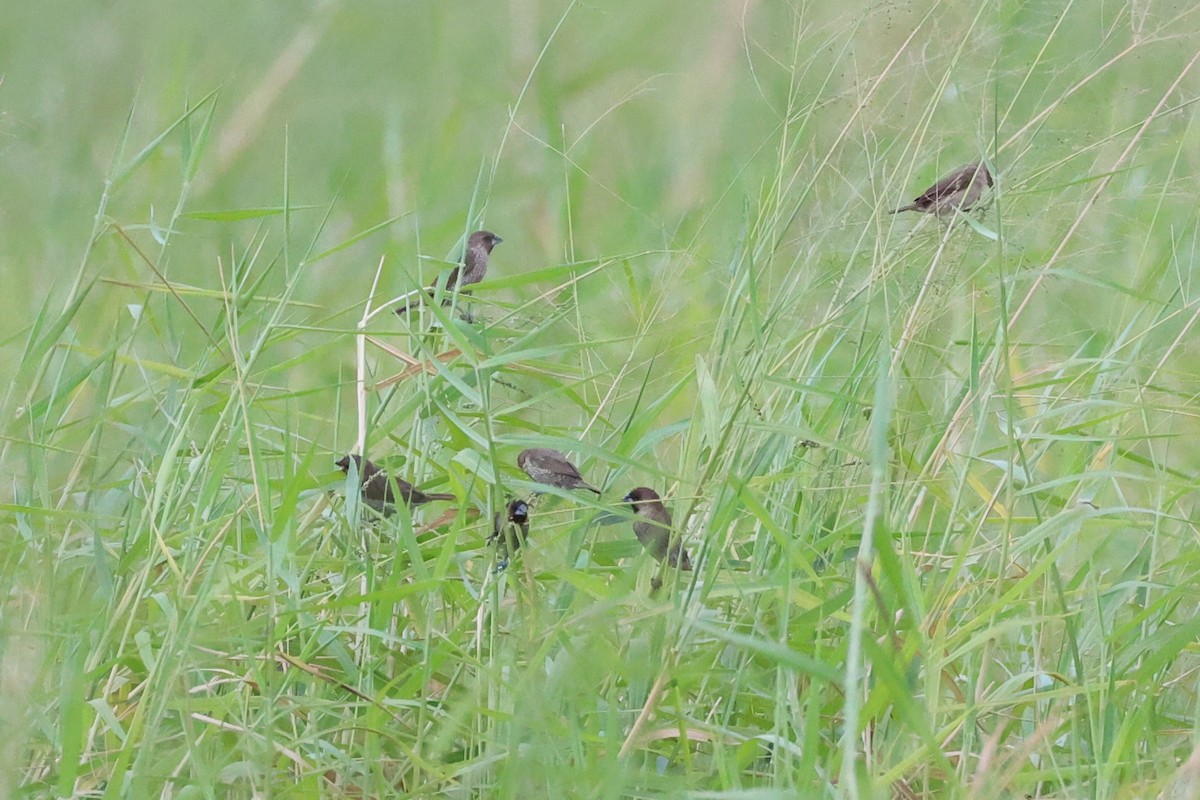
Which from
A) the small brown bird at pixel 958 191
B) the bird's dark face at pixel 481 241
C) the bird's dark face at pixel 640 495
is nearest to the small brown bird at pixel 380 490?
the bird's dark face at pixel 640 495

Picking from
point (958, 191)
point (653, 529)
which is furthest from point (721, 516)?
point (958, 191)

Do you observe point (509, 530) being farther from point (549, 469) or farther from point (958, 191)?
point (958, 191)

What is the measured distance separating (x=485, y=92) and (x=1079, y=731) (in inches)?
112

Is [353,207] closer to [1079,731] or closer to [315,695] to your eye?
[315,695]

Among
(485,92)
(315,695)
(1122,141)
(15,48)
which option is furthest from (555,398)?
(15,48)

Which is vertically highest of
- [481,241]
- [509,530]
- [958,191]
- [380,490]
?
[481,241]

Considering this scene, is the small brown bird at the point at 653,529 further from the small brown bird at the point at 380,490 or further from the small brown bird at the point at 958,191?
the small brown bird at the point at 958,191

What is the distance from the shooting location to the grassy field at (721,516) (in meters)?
1.65

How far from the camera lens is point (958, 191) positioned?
2119mm

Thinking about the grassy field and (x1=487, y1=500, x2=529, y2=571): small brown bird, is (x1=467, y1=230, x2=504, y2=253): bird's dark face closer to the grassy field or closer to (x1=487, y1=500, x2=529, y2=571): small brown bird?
Result: the grassy field

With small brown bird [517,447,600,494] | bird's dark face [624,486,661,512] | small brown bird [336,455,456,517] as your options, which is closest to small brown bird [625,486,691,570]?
bird's dark face [624,486,661,512]

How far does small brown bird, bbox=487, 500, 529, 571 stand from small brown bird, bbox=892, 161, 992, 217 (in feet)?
2.29

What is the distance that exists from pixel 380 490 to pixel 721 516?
0.53 m

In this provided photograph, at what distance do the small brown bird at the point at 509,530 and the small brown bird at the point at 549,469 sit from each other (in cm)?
24
